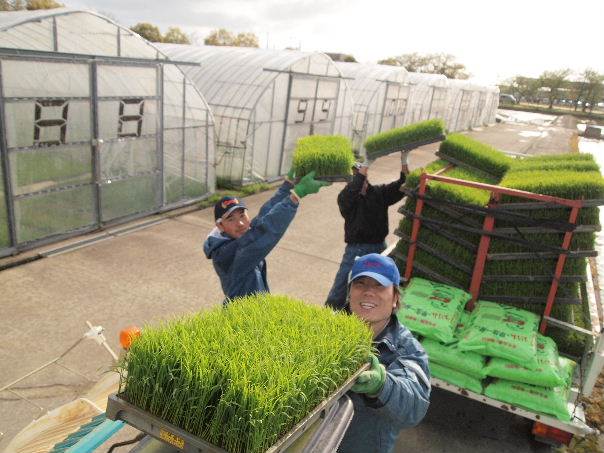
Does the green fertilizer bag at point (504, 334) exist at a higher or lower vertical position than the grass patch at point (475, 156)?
lower

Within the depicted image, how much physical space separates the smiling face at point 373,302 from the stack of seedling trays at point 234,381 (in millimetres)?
585

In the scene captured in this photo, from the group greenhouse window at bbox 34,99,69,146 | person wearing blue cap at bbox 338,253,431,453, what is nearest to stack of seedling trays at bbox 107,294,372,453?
person wearing blue cap at bbox 338,253,431,453

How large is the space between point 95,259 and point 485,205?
21.4ft

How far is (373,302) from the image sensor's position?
2404 millimetres

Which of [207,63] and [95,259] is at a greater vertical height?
[207,63]

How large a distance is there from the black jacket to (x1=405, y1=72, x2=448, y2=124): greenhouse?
67.1ft

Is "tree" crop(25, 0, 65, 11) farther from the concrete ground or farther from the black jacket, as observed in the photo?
the black jacket

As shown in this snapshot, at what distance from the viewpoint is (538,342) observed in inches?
157

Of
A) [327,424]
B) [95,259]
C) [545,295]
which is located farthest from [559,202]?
[95,259]

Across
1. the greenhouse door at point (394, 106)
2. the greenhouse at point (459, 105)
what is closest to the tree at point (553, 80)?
the greenhouse at point (459, 105)

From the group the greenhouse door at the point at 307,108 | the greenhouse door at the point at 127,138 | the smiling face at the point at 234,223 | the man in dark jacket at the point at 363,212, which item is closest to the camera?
the smiling face at the point at 234,223

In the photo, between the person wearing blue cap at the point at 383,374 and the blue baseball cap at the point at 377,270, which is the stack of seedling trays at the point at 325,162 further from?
the person wearing blue cap at the point at 383,374

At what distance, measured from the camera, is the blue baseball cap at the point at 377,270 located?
7.94 feet

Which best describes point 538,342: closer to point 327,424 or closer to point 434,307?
point 434,307
